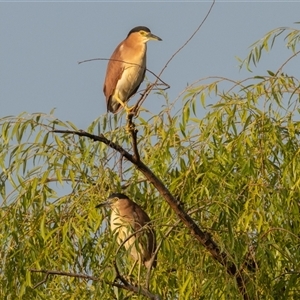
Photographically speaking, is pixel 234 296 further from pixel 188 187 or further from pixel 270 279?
pixel 188 187

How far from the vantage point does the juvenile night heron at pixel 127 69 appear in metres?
6.67

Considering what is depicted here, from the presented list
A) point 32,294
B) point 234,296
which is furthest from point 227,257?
point 32,294

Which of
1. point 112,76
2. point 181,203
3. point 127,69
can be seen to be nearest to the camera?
point 181,203

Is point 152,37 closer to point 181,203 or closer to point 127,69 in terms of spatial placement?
point 127,69

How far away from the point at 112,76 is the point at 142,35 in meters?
0.44

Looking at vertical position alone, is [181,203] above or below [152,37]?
below

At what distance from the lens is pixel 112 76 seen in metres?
6.85

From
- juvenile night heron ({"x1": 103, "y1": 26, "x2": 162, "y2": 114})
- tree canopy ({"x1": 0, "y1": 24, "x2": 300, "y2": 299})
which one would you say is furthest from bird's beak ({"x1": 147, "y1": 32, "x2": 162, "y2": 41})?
tree canopy ({"x1": 0, "y1": 24, "x2": 300, "y2": 299})

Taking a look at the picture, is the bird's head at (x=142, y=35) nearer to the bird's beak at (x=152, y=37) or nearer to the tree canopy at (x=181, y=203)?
the bird's beak at (x=152, y=37)

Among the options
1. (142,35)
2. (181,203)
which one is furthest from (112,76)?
(181,203)

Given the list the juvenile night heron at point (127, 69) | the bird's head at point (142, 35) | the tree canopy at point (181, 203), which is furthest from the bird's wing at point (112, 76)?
the tree canopy at point (181, 203)

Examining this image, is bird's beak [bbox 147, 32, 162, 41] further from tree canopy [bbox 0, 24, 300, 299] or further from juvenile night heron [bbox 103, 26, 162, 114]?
tree canopy [bbox 0, 24, 300, 299]

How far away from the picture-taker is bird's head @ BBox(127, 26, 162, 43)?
6.88 metres

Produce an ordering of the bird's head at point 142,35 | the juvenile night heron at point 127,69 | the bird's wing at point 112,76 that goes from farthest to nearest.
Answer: the bird's head at point 142,35 → the bird's wing at point 112,76 → the juvenile night heron at point 127,69
